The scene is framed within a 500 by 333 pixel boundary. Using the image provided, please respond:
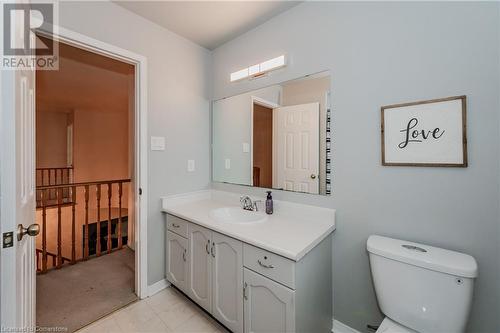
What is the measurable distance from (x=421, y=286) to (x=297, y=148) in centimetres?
111

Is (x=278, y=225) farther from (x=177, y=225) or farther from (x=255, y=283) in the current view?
(x=177, y=225)

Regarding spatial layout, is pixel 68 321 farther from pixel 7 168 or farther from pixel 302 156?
pixel 302 156

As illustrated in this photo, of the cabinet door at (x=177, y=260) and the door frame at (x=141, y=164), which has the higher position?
the door frame at (x=141, y=164)

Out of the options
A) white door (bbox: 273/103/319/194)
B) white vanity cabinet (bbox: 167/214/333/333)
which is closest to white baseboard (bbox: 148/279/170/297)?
white vanity cabinet (bbox: 167/214/333/333)

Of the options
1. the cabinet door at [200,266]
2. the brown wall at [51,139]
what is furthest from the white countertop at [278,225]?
the brown wall at [51,139]

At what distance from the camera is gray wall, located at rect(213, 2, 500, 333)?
1.07m

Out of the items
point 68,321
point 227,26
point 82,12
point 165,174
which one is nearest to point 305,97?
point 227,26

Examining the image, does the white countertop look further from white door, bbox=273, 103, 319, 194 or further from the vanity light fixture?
the vanity light fixture

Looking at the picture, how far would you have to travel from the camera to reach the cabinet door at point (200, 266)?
159cm

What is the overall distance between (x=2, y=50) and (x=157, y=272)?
1.88m

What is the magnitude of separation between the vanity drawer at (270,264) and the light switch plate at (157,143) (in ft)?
4.02

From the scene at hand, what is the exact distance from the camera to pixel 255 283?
128cm

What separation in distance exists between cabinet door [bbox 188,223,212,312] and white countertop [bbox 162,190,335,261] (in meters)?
0.10

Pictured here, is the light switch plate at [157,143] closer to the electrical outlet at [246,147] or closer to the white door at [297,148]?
the electrical outlet at [246,147]
